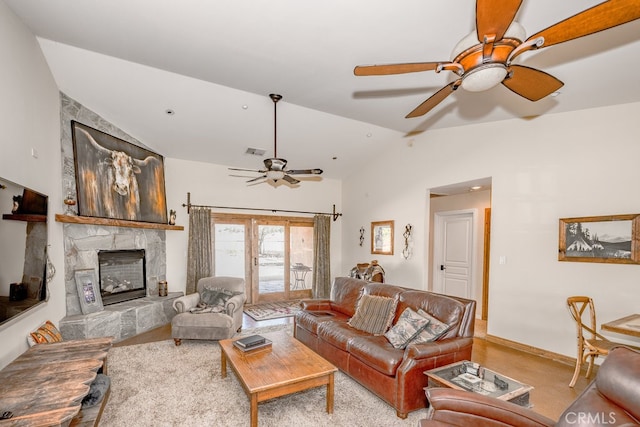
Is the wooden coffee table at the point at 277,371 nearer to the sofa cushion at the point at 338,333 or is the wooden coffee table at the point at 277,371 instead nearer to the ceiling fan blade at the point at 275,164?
the sofa cushion at the point at 338,333

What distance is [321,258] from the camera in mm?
7305

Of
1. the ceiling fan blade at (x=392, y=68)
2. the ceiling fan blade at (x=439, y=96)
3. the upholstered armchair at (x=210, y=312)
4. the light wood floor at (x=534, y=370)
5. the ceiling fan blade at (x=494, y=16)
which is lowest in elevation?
the light wood floor at (x=534, y=370)

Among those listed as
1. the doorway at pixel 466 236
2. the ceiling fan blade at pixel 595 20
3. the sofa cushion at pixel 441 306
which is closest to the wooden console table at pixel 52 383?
the sofa cushion at pixel 441 306

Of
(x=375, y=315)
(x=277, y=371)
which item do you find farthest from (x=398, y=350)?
(x=277, y=371)

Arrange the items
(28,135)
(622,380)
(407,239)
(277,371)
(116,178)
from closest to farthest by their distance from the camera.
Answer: (622,380)
(277,371)
(28,135)
(116,178)
(407,239)

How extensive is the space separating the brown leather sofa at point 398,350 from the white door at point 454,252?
10.7 ft

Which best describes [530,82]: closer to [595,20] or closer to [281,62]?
[595,20]

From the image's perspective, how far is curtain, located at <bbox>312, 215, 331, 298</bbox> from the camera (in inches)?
285

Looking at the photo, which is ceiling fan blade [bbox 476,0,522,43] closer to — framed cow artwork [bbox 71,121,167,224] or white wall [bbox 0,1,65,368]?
white wall [bbox 0,1,65,368]

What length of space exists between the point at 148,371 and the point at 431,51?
443 cm

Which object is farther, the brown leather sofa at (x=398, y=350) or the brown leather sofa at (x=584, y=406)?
the brown leather sofa at (x=398, y=350)

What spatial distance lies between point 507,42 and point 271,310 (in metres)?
5.66

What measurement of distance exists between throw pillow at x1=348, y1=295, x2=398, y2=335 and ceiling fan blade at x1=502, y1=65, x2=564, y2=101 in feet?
7.71

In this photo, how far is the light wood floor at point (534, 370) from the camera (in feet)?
9.07
